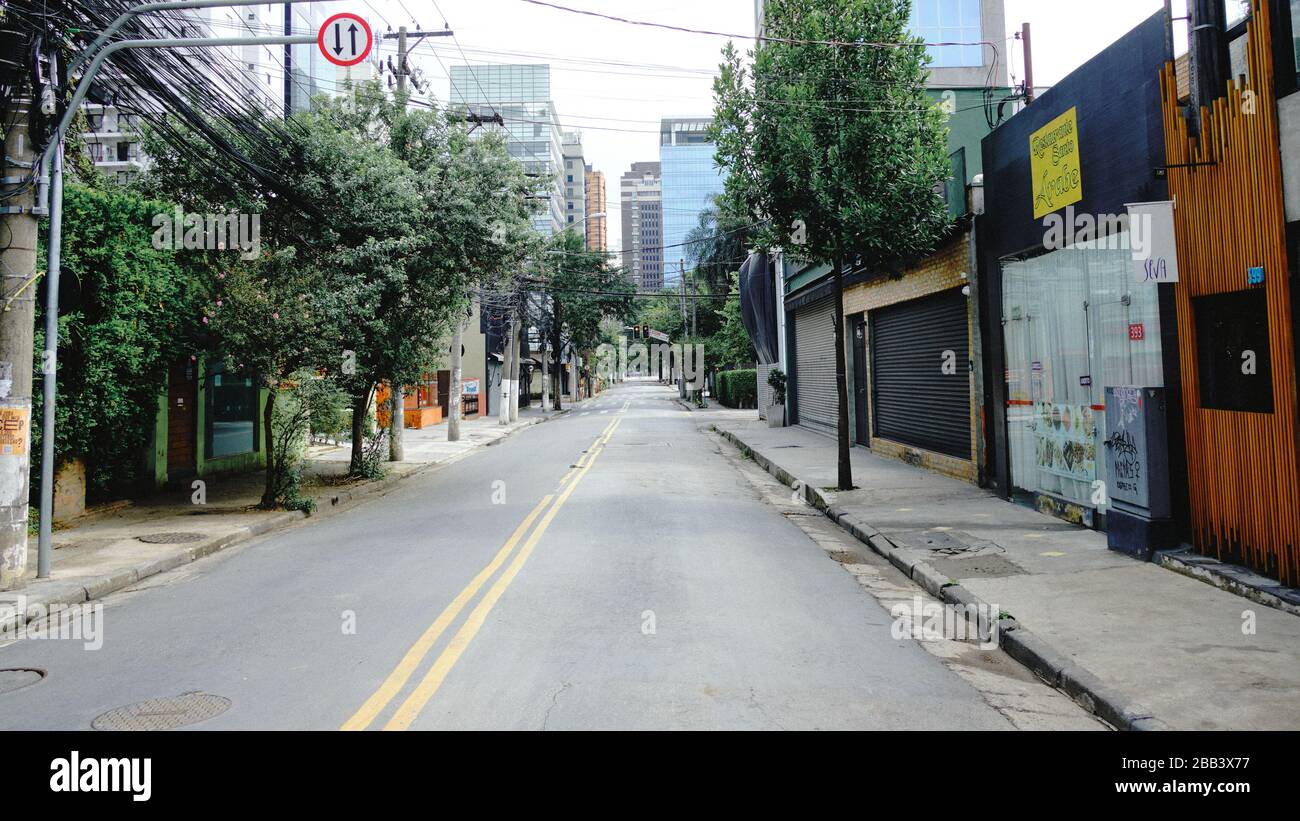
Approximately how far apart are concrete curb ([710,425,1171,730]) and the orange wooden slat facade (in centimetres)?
247

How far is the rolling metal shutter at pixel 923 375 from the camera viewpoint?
14414 mm

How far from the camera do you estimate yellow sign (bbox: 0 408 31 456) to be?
793cm

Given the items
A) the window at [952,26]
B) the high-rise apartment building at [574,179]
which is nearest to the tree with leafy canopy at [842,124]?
the window at [952,26]

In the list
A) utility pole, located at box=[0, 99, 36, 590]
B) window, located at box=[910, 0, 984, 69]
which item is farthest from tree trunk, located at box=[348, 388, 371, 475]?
window, located at box=[910, 0, 984, 69]

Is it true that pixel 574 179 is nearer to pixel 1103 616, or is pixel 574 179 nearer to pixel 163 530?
pixel 163 530

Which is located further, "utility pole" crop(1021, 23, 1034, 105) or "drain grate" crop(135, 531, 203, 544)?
"utility pole" crop(1021, 23, 1034, 105)

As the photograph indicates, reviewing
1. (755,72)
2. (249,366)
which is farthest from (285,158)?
(755,72)

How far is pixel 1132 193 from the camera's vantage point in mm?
8633

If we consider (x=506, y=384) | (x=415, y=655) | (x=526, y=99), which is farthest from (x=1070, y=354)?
(x=526, y=99)

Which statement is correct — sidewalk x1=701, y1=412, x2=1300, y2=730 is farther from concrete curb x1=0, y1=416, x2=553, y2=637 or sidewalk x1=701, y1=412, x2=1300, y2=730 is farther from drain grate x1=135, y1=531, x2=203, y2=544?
drain grate x1=135, y1=531, x2=203, y2=544

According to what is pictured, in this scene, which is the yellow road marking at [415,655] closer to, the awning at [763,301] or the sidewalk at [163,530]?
the sidewalk at [163,530]

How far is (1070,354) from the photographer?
10.4m
